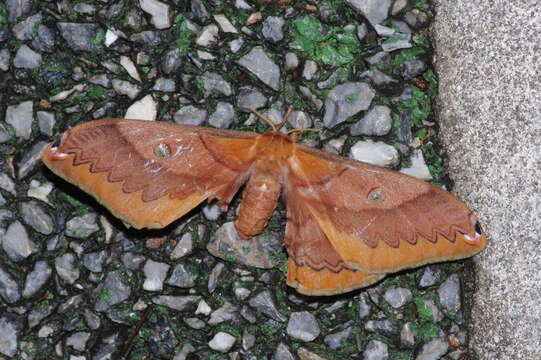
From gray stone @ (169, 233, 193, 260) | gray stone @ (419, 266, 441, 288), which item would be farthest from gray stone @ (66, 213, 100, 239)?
gray stone @ (419, 266, 441, 288)

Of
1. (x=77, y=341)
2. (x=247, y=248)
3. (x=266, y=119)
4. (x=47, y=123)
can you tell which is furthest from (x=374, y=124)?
(x=77, y=341)

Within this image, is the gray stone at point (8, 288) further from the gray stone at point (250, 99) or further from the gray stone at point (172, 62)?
the gray stone at point (250, 99)

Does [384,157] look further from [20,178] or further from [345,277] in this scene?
[20,178]

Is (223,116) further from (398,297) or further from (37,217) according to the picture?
(398,297)

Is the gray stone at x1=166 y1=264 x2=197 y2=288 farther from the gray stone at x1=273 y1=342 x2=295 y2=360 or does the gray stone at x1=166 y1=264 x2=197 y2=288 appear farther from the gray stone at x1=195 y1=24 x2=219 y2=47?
the gray stone at x1=195 y1=24 x2=219 y2=47

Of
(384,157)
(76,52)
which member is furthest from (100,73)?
(384,157)

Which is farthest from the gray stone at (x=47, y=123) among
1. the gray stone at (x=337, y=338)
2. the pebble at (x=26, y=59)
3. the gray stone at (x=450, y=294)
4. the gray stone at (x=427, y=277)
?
the gray stone at (x=450, y=294)
